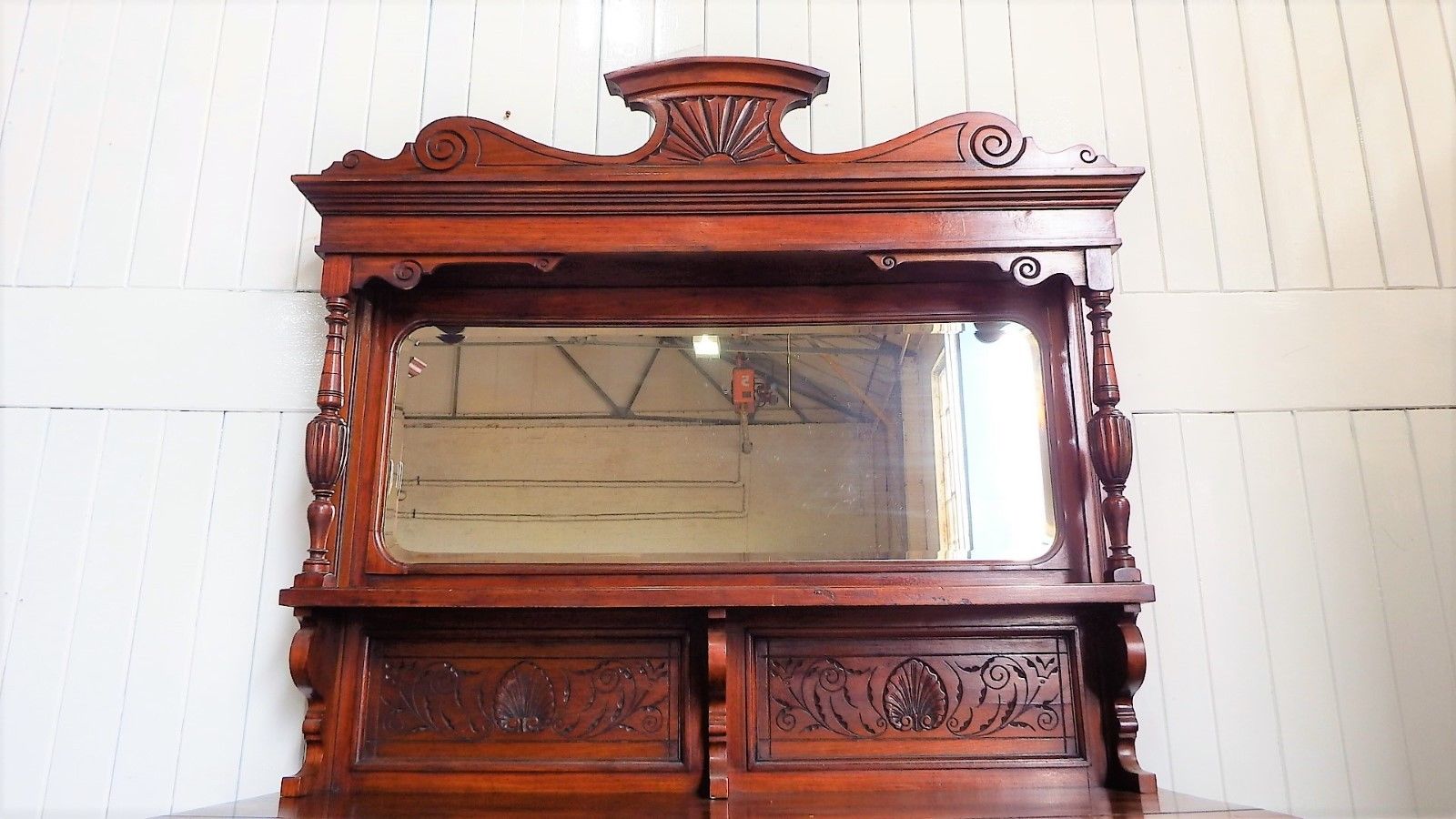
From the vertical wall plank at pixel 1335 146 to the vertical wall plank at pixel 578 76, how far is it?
1.29 metres

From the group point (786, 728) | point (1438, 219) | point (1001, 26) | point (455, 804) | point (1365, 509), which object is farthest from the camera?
point (1001, 26)

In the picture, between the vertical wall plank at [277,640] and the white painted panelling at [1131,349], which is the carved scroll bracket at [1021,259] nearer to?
the white painted panelling at [1131,349]

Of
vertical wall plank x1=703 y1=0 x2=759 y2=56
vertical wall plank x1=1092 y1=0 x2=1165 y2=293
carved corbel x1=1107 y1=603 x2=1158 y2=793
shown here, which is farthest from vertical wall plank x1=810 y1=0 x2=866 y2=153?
carved corbel x1=1107 y1=603 x2=1158 y2=793

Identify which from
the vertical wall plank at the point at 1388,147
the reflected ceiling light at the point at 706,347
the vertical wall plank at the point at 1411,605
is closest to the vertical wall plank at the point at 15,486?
the reflected ceiling light at the point at 706,347

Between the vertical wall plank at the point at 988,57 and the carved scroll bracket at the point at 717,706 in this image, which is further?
the vertical wall plank at the point at 988,57

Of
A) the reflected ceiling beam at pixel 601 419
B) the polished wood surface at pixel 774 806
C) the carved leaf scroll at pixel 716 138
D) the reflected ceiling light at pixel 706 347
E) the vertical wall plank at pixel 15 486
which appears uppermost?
the carved leaf scroll at pixel 716 138

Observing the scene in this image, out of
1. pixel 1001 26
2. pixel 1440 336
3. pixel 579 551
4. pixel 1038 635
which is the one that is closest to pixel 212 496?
pixel 579 551

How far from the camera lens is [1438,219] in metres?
1.59

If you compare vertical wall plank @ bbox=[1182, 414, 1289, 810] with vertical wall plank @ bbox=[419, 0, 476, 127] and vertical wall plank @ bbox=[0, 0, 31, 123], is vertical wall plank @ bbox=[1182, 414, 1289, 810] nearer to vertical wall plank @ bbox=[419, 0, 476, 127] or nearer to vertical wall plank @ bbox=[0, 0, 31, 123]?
vertical wall plank @ bbox=[419, 0, 476, 127]

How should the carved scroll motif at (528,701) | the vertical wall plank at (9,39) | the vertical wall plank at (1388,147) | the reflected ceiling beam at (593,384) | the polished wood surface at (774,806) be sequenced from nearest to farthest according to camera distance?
the polished wood surface at (774,806)
the carved scroll motif at (528,701)
the reflected ceiling beam at (593,384)
the vertical wall plank at (1388,147)
the vertical wall plank at (9,39)

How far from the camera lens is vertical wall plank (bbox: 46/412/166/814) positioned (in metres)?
1.40

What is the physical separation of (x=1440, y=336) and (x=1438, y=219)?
0.74 feet

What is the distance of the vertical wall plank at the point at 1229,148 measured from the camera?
5.17 feet

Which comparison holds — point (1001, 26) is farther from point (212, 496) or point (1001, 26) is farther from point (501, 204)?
point (212, 496)
